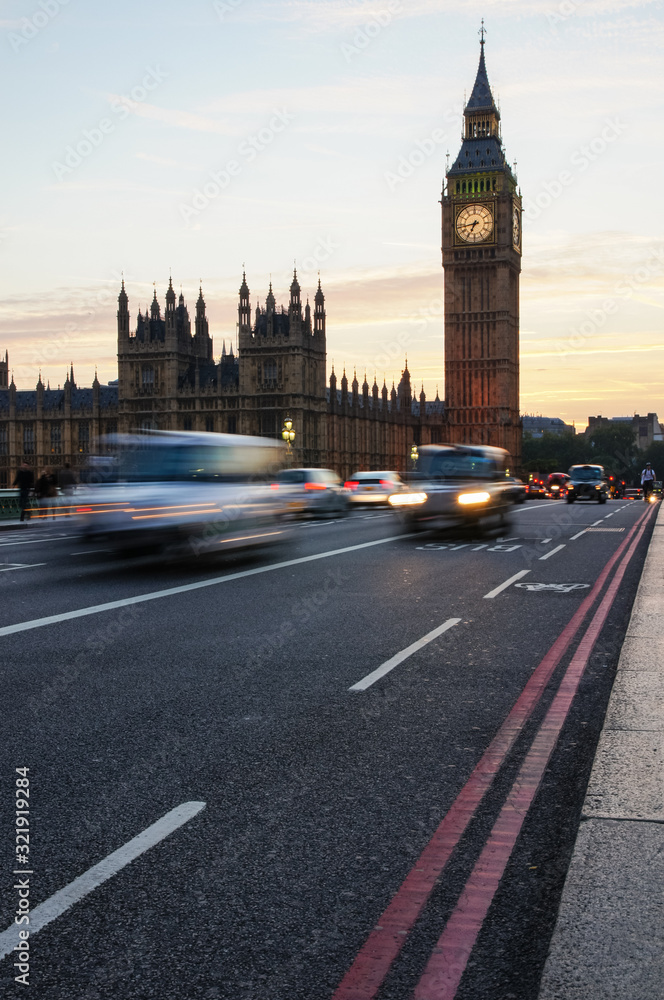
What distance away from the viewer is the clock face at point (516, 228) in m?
140

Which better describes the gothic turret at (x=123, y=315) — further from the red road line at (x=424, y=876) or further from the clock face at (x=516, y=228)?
the red road line at (x=424, y=876)

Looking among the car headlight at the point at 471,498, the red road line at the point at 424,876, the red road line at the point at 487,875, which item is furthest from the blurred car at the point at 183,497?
the red road line at the point at 487,875

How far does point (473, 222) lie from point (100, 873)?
14083cm

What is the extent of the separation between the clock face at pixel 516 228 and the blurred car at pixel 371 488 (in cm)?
10646

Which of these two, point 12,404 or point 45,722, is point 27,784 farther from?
point 12,404

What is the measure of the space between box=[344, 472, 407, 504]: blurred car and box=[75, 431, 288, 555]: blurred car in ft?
78.3

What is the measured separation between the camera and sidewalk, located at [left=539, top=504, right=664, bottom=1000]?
117 inches

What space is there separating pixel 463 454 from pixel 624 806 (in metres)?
18.5

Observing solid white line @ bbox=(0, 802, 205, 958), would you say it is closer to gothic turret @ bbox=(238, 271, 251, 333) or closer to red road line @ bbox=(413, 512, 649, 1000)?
red road line @ bbox=(413, 512, 649, 1000)

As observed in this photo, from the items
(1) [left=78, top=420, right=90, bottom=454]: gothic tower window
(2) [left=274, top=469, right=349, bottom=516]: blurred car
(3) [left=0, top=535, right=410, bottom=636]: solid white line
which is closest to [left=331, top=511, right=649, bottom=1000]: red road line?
(3) [left=0, top=535, right=410, bottom=636]: solid white line

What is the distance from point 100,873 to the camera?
3.96 meters

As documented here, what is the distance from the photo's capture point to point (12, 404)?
11294 centimetres

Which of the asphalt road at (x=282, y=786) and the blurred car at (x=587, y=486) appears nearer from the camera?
the asphalt road at (x=282, y=786)

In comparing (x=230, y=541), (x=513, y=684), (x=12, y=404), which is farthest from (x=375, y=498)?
(x=12, y=404)
